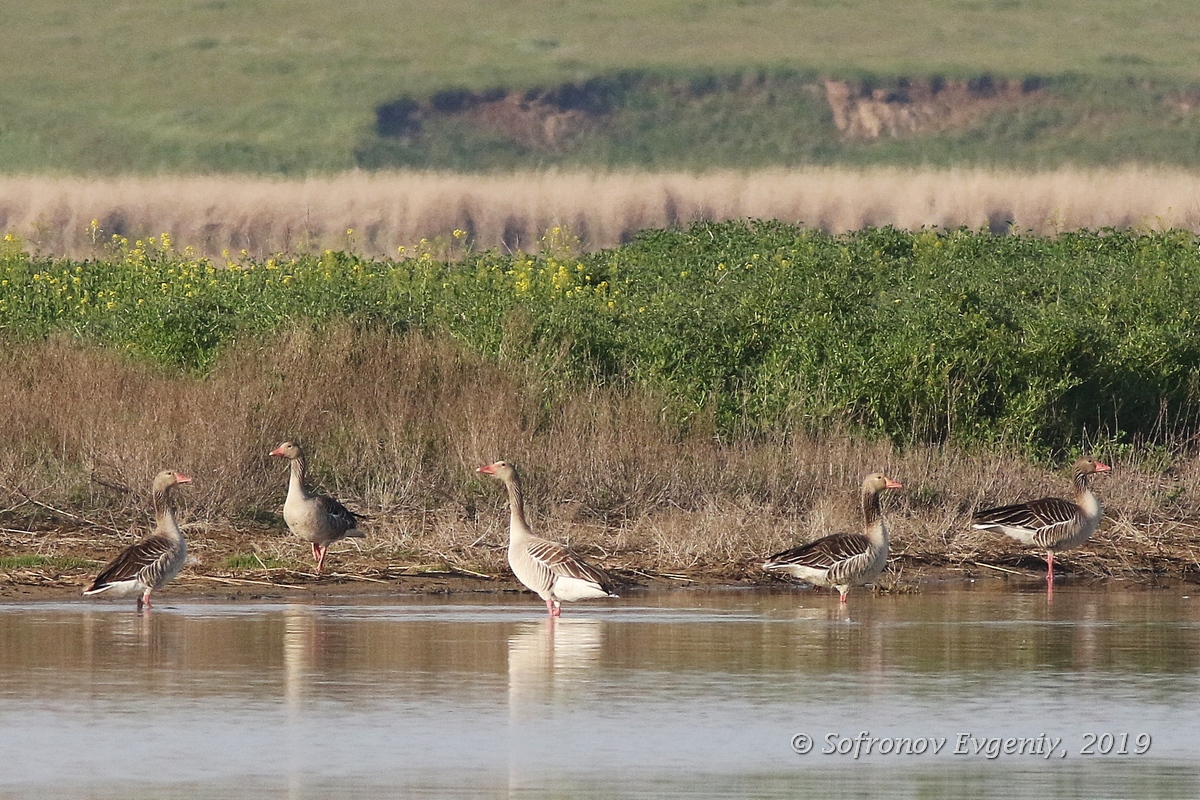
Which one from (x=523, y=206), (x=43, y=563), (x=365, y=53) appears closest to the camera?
(x=43, y=563)

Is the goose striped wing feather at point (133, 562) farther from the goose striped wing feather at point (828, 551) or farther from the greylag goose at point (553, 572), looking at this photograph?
the goose striped wing feather at point (828, 551)

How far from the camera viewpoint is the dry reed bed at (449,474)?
1834 cm

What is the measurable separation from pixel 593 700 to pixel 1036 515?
710cm

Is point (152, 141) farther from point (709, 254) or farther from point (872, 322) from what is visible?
point (872, 322)

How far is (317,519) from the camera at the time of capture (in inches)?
677

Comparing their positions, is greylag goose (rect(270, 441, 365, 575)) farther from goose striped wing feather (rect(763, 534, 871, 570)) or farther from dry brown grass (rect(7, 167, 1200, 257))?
dry brown grass (rect(7, 167, 1200, 257))

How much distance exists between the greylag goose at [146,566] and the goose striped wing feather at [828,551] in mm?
4319

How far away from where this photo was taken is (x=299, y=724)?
11.2m

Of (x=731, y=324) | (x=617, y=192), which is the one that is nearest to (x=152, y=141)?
(x=617, y=192)

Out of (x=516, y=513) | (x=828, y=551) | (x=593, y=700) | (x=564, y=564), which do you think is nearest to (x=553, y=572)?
(x=564, y=564)

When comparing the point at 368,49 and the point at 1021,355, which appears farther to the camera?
the point at 368,49

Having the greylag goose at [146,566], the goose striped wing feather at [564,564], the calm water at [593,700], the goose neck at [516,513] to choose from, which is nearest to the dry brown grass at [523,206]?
the goose neck at [516,513]

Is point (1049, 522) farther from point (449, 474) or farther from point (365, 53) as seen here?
point (365, 53)

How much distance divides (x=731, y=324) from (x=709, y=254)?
21.3ft
